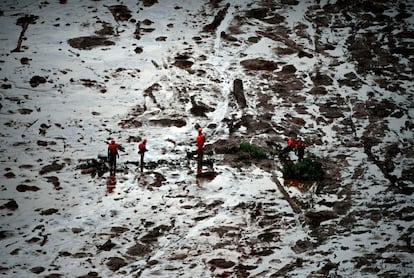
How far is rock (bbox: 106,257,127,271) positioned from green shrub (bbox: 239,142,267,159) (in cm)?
655

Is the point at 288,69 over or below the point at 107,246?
below

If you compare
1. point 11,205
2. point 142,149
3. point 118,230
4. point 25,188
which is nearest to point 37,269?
point 118,230

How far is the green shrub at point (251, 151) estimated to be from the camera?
17.2 meters

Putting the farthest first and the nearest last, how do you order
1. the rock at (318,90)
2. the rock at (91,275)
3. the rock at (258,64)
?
1. the rock at (258,64)
2. the rock at (318,90)
3. the rock at (91,275)

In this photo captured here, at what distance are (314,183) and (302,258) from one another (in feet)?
13.4

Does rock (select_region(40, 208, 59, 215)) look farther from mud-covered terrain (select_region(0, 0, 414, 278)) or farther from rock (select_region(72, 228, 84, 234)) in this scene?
rock (select_region(72, 228, 84, 234))

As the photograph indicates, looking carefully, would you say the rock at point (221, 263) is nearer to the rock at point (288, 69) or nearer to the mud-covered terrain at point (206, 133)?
the mud-covered terrain at point (206, 133)

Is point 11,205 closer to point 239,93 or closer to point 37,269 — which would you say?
point 37,269

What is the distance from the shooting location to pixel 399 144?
18.4 metres

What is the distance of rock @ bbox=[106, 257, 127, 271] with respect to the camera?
11.6 metres

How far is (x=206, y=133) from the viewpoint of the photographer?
18969 millimetres

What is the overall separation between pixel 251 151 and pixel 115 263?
7.16m

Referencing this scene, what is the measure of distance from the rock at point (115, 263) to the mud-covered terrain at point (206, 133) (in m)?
0.04

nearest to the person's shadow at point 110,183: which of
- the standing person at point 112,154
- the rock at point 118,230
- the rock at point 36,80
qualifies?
the standing person at point 112,154
